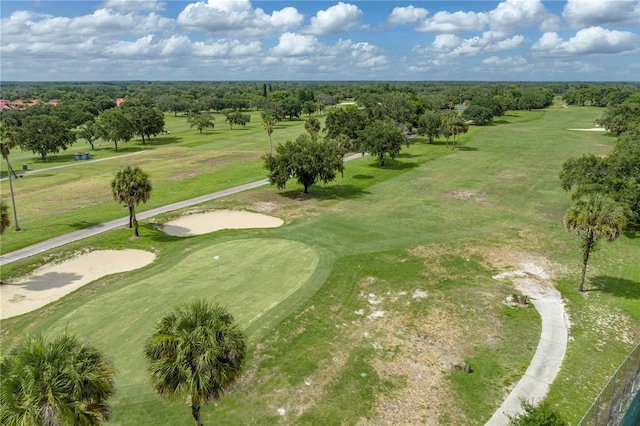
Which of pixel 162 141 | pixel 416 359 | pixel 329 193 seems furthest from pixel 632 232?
pixel 162 141

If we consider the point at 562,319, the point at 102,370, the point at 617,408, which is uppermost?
the point at 102,370

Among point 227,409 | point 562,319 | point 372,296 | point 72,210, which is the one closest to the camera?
point 227,409

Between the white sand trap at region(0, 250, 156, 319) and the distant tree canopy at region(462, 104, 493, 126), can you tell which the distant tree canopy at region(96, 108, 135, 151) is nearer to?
the white sand trap at region(0, 250, 156, 319)

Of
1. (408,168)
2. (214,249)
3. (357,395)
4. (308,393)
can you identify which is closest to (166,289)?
(214,249)

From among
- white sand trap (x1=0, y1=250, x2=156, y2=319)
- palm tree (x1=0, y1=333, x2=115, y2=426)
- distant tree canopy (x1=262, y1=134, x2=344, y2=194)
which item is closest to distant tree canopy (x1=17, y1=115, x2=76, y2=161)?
distant tree canopy (x1=262, y1=134, x2=344, y2=194)

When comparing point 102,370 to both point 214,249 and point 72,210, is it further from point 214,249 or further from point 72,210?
point 72,210

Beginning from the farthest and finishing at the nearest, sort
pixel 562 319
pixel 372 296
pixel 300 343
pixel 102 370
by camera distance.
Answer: pixel 372 296 → pixel 562 319 → pixel 300 343 → pixel 102 370

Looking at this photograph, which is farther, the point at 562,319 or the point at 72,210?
the point at 72,210
